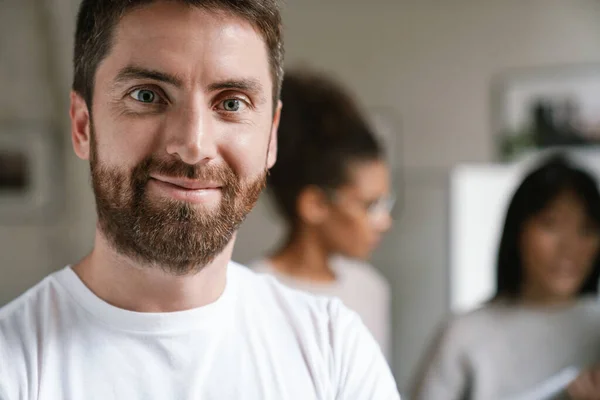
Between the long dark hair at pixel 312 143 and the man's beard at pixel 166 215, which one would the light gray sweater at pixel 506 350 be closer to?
the long dark hair at pixel 312 143

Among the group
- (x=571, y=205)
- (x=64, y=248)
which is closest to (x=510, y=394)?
(x=571, y=205)

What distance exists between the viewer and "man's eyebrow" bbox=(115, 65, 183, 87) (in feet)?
1.82

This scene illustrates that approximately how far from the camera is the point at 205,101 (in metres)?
0.56

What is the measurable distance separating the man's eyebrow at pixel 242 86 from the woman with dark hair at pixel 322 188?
0.95 m

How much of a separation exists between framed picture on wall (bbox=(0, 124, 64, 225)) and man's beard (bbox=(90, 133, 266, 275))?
1.97m

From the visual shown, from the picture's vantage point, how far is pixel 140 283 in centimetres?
62

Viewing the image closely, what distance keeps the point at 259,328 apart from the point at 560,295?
0.88m

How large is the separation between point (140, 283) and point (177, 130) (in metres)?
0.16

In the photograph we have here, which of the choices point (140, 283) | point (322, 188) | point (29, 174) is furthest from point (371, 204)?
point (29, 174)

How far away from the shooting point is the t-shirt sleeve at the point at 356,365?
636 mm

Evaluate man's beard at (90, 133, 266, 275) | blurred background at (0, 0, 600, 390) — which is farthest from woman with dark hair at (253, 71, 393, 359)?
man's beard at (90, 133, 266, 275)

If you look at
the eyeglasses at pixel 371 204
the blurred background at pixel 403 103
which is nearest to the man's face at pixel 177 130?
the eyeglasses at pixel 371 204

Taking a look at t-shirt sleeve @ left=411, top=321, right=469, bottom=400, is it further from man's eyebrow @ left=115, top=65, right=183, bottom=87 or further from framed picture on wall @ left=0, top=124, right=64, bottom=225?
framed picture on wall @ left=0, top=124, right=64, bottom=225

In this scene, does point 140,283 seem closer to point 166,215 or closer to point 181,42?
point 166,215
